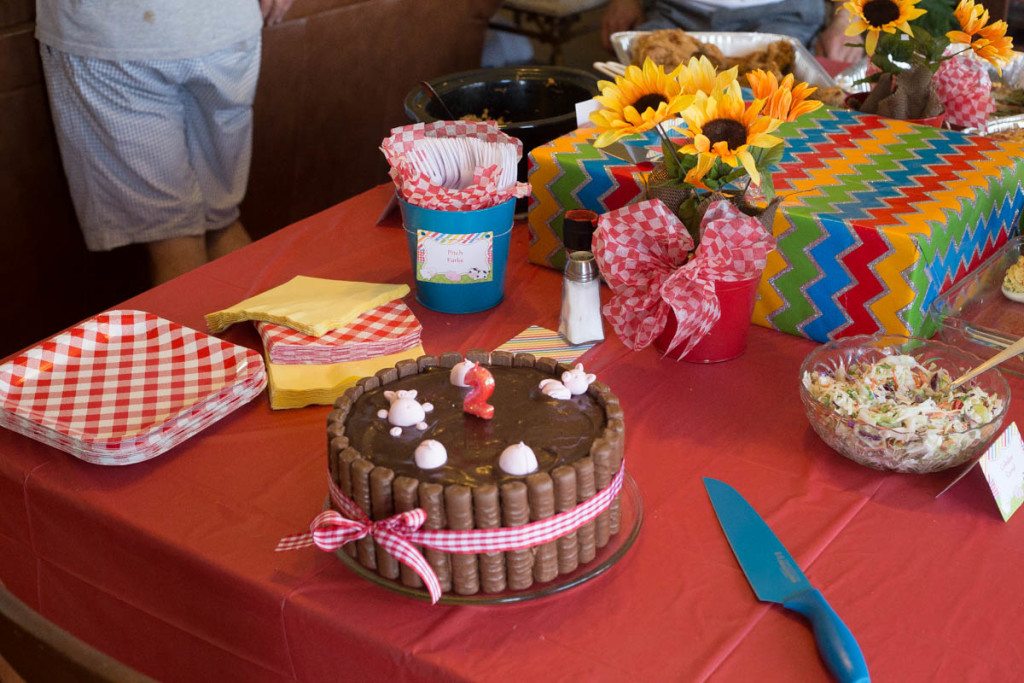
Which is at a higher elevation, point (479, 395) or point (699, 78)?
point (699, 78)

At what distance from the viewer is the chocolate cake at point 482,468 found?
877 mm

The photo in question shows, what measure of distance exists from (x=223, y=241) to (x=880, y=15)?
1.57m

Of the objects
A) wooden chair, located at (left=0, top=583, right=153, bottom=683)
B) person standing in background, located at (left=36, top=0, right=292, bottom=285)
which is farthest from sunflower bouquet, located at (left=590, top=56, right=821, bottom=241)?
person standing in background, located at (left=36, top=0, right=292, bottom=285)

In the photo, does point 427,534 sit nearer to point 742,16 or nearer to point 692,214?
point 692,214

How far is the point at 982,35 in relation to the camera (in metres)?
1.53

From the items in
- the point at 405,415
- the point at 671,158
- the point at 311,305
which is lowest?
the point at 311,305

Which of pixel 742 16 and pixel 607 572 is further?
pixel 742 16

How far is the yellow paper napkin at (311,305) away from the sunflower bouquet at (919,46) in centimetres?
74

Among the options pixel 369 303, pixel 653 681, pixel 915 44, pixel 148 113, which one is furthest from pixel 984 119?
pixel 148 113

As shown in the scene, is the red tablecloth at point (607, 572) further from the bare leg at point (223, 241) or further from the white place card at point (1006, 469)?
the bare leg at point (223, 241)

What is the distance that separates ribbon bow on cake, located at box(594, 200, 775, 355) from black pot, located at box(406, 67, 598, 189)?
0.65 m

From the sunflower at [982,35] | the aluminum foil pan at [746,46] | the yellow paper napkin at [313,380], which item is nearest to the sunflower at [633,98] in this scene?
the yellow paper napkin at [313,380]

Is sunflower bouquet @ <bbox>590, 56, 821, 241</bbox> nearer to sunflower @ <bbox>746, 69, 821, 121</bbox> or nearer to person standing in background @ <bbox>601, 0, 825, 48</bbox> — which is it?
sunflower @ <bbox>746, 69, 821, 121</bbox>

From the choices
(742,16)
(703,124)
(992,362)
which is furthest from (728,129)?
(742,16)
